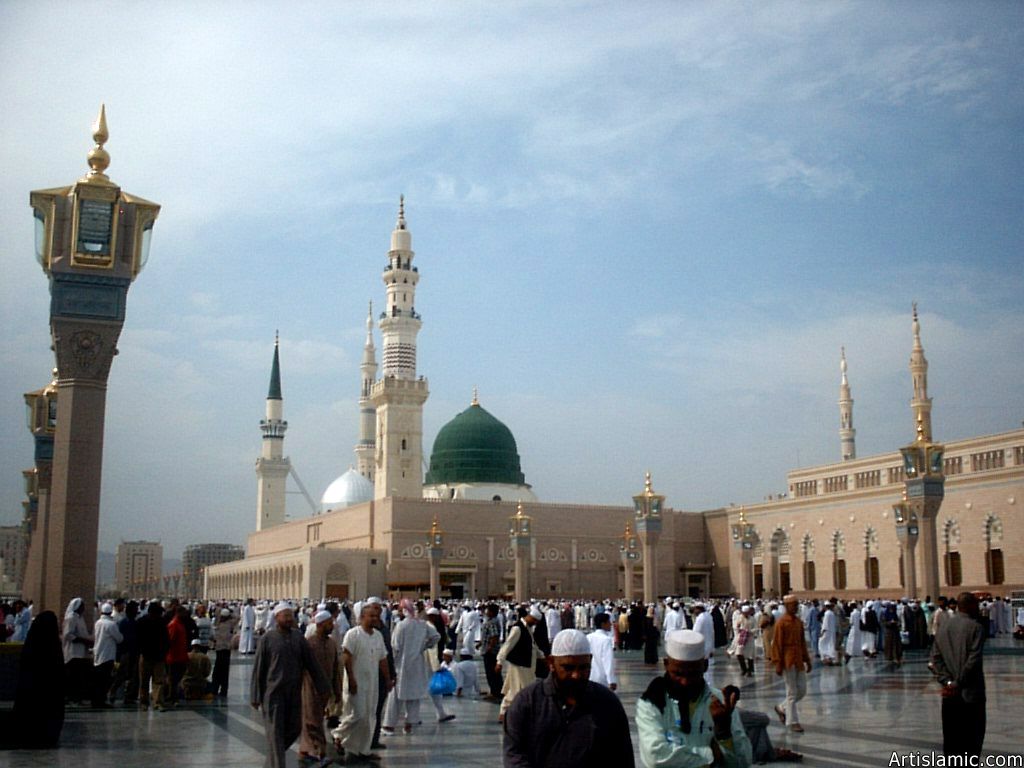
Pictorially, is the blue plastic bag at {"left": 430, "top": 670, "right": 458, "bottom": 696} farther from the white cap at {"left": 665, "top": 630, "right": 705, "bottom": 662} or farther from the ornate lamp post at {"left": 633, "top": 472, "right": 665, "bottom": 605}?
the ornate lamp post at {"left": 633, "top": 472, "right": 665, "bottom": 605}

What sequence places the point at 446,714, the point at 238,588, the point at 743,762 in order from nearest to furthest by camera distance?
the point at 743,762 → the point at 446,714 → the point at 238,588

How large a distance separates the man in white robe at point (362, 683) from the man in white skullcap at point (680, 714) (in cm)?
434

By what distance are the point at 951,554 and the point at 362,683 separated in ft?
107

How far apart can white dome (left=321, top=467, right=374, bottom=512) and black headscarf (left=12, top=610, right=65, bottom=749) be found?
170 feet

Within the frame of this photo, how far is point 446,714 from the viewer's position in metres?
10.1

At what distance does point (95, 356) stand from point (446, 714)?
5442mm

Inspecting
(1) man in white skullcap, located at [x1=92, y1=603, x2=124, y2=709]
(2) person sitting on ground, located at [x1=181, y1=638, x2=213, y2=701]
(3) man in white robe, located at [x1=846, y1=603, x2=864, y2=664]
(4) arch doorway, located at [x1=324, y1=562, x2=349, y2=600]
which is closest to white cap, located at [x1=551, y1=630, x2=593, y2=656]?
(1) man in white skullcap, located at [x1=92, y1=603, x2=124, y2=709]

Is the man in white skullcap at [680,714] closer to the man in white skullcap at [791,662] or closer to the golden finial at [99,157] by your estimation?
the man in white skullcap at [791,662]

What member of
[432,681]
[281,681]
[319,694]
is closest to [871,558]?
[432,681]

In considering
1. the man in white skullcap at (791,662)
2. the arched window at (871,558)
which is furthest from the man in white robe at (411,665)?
the arched window at (871,558)

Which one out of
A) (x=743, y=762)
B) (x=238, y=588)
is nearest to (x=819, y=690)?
(x=743, y=762)

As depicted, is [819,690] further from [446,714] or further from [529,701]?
[529,701]

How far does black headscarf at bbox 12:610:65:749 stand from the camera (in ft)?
25.8

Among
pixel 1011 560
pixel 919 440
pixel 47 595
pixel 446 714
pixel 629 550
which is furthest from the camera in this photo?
pixel 629 550
